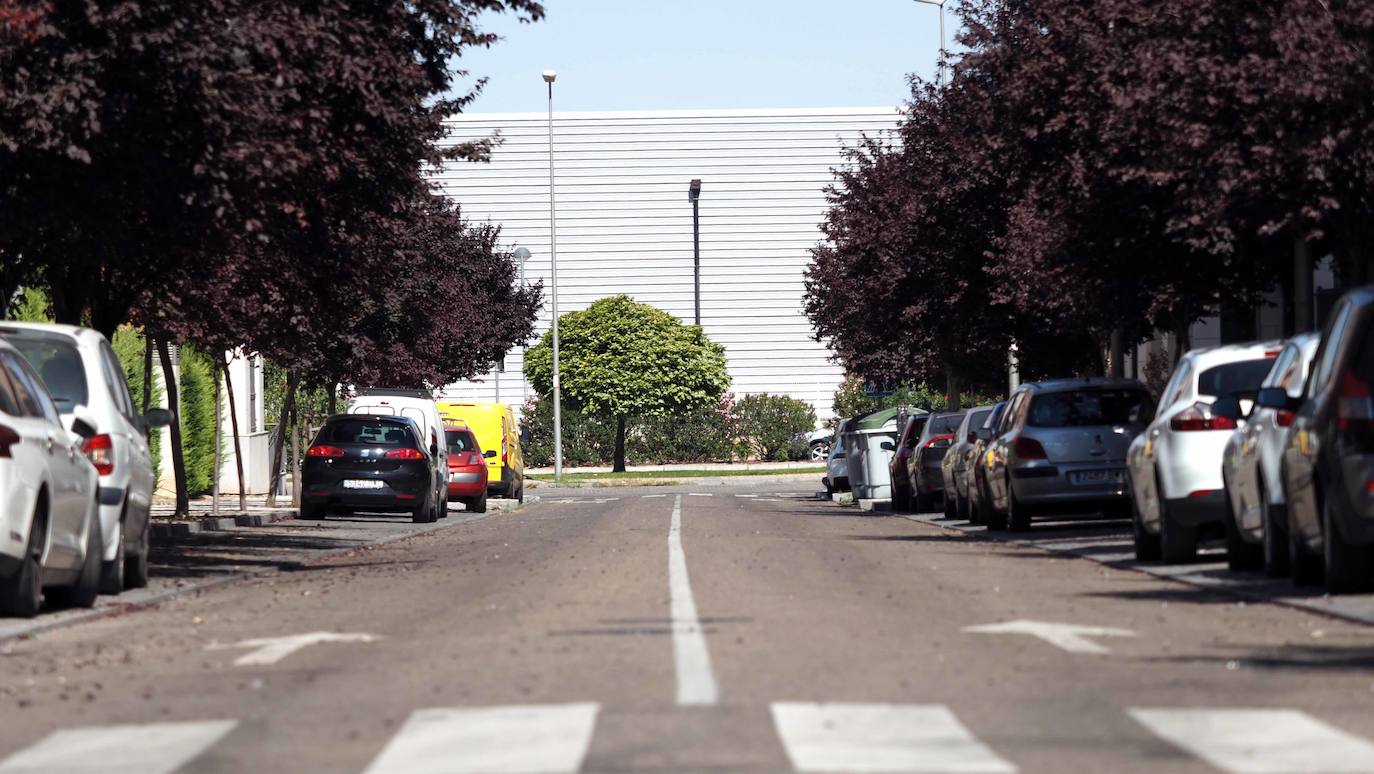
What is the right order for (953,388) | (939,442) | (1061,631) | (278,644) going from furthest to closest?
(953,388) < (939,442) < (278,644) < (1061,631)

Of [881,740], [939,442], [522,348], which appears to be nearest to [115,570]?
[881,740]

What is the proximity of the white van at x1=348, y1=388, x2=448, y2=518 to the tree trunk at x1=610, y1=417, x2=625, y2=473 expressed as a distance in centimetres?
2996

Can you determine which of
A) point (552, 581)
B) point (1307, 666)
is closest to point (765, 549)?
point (552, 581)

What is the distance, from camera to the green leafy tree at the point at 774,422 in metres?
73.8

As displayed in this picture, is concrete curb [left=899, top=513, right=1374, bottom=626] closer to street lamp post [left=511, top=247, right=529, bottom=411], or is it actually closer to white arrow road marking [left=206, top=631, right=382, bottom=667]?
white arrow road marking [left=206, top=631, right=382, bottom=667]

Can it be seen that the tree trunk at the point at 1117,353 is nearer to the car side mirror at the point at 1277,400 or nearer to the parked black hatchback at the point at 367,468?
the parked black hatchback at the point at 367,468

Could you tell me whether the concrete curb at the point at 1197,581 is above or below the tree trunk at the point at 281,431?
below

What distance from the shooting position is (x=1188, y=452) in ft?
56.7

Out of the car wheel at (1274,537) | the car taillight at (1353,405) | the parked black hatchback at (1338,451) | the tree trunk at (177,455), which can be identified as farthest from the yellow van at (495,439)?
the car taillight at (1353,405)

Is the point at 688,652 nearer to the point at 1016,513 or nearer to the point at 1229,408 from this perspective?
the point at 1229,408

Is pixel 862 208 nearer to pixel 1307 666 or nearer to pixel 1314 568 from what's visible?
pixel 1314 568

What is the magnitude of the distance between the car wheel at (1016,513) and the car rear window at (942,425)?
A: 8946mm

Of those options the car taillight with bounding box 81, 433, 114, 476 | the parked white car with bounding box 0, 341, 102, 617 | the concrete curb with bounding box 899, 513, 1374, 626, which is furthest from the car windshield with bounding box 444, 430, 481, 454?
the parked white car with bounding box 0, 341, 102, 617

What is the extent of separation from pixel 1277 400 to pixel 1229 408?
1937 millimetres
